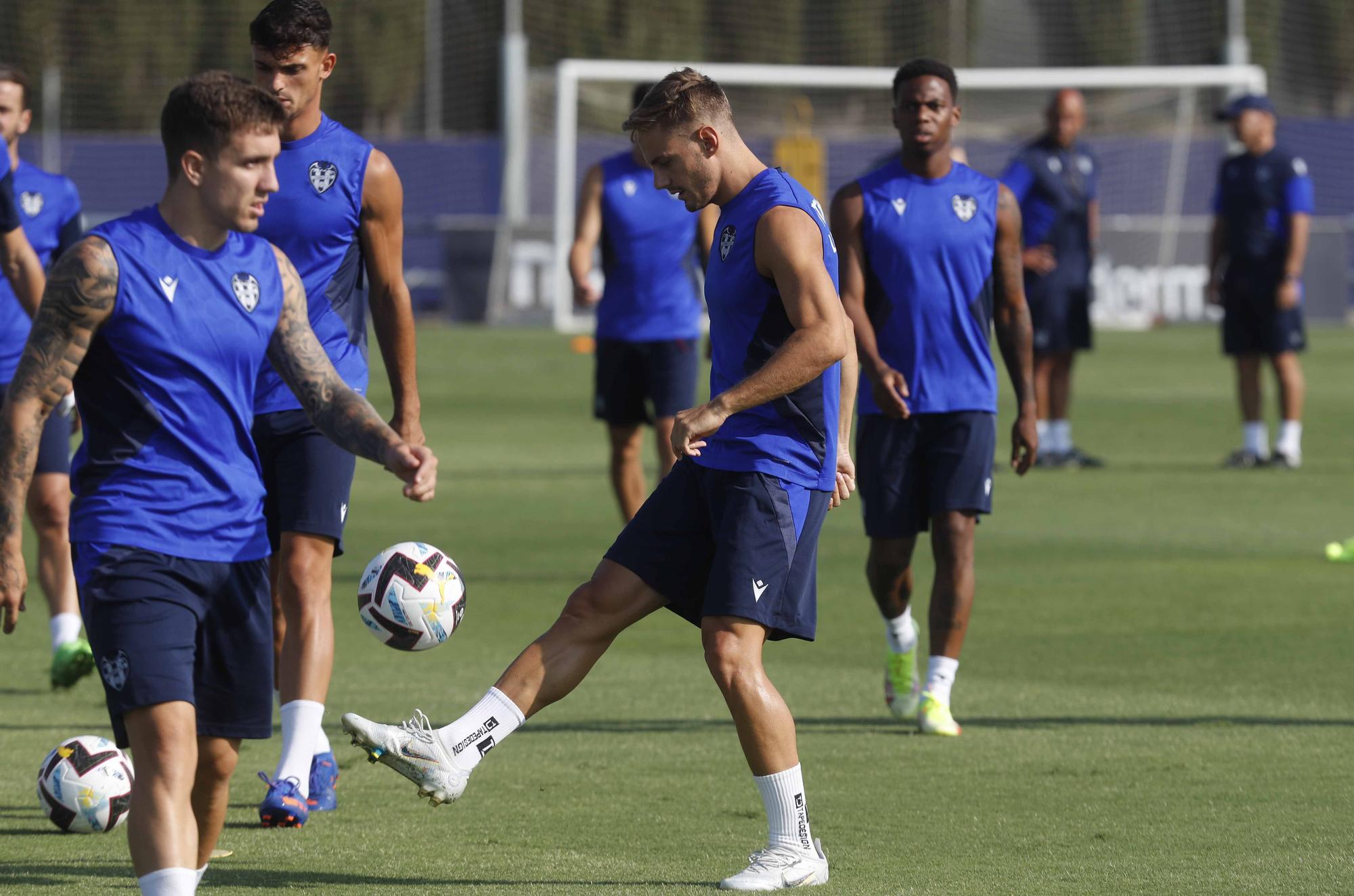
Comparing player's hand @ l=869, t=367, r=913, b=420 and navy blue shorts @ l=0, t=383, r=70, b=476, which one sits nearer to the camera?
player's hand @ l=869, t=367, r=913, b=420

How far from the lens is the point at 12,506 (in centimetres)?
436

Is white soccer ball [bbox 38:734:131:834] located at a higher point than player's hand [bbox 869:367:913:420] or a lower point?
lower

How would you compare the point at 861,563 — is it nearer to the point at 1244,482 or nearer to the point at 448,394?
the point at 1244,482

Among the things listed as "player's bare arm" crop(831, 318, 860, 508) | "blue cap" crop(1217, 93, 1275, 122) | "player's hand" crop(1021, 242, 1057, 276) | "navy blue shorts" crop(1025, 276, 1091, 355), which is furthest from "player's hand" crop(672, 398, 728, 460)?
"blue cap" crop(1217, 93, 1275, 122)

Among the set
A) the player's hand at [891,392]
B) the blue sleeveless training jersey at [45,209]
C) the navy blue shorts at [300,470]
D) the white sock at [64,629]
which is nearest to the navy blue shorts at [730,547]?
the navy blue shorts at [300,470]

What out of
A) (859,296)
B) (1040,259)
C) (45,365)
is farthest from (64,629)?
(1040,259)

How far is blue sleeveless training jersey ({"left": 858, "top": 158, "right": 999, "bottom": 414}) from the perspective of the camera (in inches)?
296

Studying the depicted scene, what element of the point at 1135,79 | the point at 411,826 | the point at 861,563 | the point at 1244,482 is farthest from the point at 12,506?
the point at 1135,79

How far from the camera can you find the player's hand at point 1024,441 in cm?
766

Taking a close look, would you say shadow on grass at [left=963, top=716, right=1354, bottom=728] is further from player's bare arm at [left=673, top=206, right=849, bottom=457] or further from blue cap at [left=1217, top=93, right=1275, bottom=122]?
blue cap at [left=1217, top=93, right=1275, bottom=122]

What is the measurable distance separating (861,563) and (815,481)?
6.40 metres

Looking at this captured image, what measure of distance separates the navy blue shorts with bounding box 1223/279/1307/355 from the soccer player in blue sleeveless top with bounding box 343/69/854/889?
1089cm

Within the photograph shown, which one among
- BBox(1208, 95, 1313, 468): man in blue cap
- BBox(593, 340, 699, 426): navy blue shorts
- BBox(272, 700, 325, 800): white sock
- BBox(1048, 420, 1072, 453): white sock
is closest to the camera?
BBox(272, 700, 325, 800): white sock

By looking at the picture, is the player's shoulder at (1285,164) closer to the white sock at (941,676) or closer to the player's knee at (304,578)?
the white sock at (941,676)
